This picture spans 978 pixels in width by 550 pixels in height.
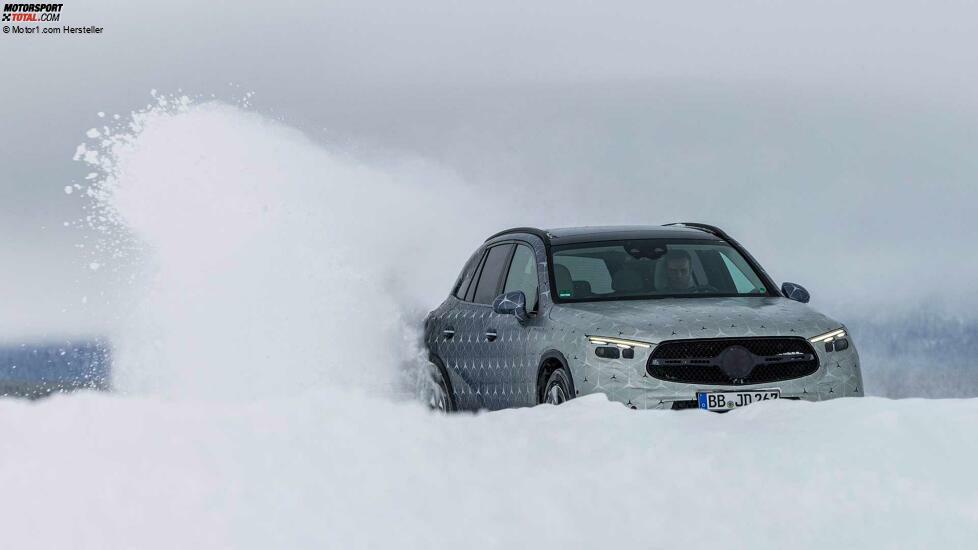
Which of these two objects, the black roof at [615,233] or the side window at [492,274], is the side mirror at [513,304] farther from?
the side window at [492,274]

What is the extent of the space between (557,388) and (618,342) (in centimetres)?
65

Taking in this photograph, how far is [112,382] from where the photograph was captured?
537 inches

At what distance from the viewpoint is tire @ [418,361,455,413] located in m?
11.6

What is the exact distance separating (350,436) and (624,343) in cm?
196

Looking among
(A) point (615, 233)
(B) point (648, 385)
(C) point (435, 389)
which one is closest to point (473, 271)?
(C) point (435, 389)

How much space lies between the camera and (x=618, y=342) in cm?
902

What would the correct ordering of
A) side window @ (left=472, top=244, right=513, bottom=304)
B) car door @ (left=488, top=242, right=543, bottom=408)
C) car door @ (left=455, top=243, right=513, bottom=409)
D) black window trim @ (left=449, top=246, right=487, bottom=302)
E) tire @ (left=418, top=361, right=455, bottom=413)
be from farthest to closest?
black window trim @ (left=449, top=246, right=487, bottom=302)
tire @ (left=418, top=361, right=455, bottom=413)
side window @ (left=472, top=244, right=513, bottom=304)
car door @ (left=455, top=243, right=513, bottom=409)
car door @ (left=488, top=242, right=543, bottom=408)

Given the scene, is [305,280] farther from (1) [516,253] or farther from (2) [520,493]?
(2) [520,493]

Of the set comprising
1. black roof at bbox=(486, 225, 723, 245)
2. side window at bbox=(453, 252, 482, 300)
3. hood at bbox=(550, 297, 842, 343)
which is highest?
black roof at bbox=(486, 225, 723, 245)

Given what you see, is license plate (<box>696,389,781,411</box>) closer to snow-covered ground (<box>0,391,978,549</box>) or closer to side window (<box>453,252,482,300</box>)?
snow-covered ground (<box>0,391,978,549</box>)

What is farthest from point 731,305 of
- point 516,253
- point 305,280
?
point 305,280

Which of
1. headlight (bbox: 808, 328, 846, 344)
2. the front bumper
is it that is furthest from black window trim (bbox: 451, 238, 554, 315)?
headlight (bbox: 808, 328, 846, 344)

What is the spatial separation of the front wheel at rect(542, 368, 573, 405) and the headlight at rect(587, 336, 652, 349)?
32 cm

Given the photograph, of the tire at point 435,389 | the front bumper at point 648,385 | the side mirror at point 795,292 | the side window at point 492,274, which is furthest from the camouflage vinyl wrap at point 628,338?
the tire at point 435,389
